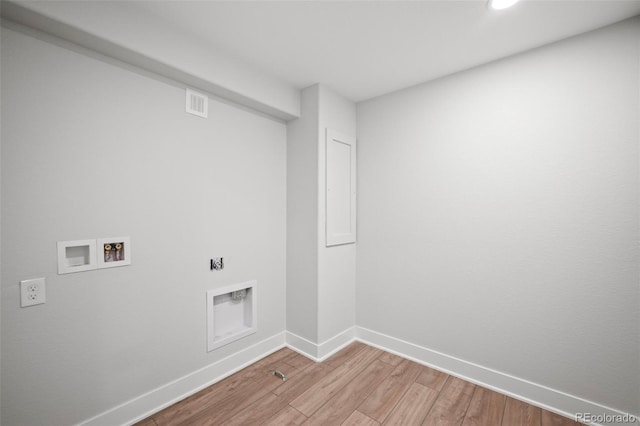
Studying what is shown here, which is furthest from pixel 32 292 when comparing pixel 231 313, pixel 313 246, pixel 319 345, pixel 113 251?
pixel 319 345

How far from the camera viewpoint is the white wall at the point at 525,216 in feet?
5.39

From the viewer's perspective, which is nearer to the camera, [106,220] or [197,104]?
[106,220]

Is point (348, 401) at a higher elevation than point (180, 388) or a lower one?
lower

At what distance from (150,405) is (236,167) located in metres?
1.80

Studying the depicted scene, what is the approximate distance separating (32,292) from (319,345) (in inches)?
78.0

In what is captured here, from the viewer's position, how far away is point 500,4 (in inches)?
58.7

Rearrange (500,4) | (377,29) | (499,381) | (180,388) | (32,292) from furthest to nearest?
(499,381) → (180,388) → (377,29) → (500,4) → (32,292)

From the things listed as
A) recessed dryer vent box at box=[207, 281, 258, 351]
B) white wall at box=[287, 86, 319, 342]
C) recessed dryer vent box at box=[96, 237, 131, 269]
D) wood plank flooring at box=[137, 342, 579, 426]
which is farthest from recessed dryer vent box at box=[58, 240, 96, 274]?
white wall at box=[287, 86, 319, 342]

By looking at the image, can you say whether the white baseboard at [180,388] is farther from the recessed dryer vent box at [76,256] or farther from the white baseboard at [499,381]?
the white baseboard at [499,381]

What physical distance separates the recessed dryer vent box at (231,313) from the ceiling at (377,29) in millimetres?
1884

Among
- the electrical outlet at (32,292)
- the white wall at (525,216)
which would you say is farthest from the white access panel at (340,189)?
the electrical outlet at (32,292)

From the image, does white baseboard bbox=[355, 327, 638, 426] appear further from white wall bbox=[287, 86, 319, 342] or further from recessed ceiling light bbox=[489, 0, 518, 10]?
recessed ceiling light bbox=[489, 0, 518, 10]

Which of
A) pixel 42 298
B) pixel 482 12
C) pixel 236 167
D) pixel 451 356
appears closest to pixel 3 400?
pixel 42 298

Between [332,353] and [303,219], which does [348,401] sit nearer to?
[332,353]
